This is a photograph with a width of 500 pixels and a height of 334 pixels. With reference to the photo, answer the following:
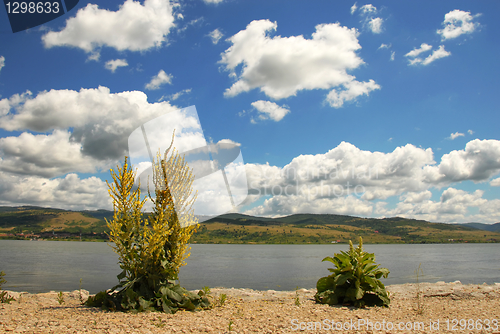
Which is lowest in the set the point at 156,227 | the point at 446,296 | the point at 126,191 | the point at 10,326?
the point at 446,296

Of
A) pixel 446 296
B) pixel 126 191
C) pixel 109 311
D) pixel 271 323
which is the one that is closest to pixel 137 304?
pixel 109 311

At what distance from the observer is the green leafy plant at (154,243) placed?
29.8 ft

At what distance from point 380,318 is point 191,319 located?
511 cm

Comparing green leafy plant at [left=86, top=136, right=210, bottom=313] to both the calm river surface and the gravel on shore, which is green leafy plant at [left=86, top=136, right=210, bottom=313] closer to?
the gravel on shore

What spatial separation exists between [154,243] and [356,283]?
660 centimetres

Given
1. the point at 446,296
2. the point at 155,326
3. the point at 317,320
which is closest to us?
the point at 155,326

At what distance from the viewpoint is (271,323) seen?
24.5 feet

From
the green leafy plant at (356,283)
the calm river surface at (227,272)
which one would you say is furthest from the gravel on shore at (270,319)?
the calm river surface at (227,272)

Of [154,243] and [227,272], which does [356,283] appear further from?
[227,272]

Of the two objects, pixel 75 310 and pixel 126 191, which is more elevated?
pixel 126 191

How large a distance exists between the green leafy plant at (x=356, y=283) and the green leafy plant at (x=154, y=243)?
4322mm

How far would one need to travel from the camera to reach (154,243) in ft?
30.5

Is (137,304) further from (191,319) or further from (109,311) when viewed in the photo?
(191,319)

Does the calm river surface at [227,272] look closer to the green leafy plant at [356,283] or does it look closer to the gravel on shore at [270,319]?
the gravel on shore at [270,319]
